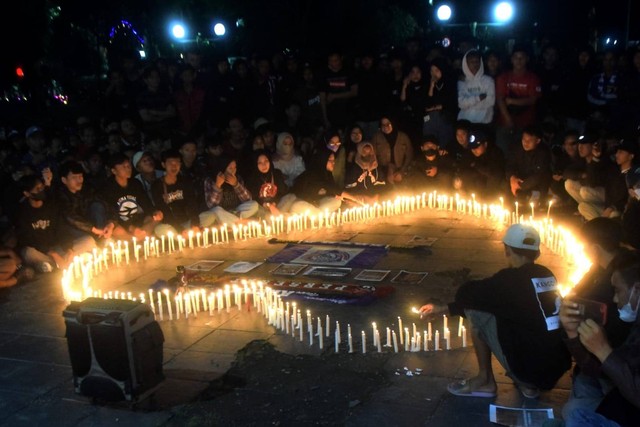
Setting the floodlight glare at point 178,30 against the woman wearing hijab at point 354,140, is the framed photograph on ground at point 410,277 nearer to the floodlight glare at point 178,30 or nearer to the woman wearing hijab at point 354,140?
the woman wearing hijab at point 354,140

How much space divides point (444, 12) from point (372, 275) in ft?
33.5

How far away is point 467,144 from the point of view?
12.4 m

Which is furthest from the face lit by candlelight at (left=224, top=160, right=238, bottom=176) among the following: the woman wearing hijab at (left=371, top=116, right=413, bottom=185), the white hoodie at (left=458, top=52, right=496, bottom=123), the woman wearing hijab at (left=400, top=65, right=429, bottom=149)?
the white hoodie at (left=458, top=52, right=496, bottom=123)

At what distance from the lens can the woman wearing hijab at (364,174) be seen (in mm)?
12531

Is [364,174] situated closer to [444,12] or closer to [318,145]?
[318,145]

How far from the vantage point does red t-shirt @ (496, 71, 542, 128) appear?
502 inches

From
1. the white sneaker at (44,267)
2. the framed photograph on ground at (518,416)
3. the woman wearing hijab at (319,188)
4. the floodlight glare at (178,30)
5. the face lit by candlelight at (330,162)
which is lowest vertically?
the framed photograph on ground at (518,416)

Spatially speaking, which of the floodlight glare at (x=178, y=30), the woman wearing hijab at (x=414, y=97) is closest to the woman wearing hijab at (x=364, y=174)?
the woman wearing hijab at (x=414, y=97)

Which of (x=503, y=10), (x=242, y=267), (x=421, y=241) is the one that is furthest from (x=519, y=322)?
(x=503, y=10)

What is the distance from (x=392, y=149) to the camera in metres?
13.1

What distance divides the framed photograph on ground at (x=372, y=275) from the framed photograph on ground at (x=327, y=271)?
0.64 feet

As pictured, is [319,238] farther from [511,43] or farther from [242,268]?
[511,43]

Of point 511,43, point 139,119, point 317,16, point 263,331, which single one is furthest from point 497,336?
point 317,16

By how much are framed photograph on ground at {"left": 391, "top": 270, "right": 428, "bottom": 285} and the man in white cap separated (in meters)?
2.79
